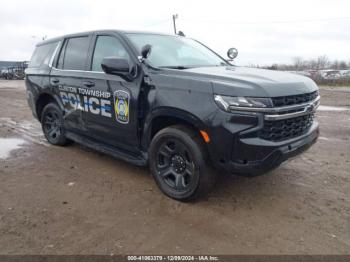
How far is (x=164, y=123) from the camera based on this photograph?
390 centimetres

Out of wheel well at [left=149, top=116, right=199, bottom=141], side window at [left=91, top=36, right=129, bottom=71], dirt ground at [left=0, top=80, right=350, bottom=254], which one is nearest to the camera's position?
dirt ground at [left=0, top=80, right=350, bottom=254]

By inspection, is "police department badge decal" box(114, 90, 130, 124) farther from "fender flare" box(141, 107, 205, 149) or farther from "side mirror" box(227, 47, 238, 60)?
"side mirror" box(227, 47, 238, 60)

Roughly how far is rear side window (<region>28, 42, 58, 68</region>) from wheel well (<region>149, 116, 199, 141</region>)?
9.54 feet

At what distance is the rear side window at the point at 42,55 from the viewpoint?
5.74 m

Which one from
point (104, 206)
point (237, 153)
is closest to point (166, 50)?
point (237, 153)

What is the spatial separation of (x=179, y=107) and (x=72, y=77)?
2.25 metres

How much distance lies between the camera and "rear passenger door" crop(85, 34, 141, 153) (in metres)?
3.99

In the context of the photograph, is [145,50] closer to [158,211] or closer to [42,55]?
[158,211]

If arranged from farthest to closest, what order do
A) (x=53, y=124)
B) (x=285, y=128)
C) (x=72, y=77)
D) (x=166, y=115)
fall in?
1. (x=53, y=124)
2. (x=72, y=77)
3. (x=166, y=115)
4. (x=285, y=128)

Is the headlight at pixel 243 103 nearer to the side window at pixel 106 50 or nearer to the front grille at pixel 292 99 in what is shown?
the front grille at pixel 292 99

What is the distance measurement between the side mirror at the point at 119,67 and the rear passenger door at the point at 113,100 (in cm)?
11

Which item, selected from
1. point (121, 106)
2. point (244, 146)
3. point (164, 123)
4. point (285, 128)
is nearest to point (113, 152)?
point (121, 106)

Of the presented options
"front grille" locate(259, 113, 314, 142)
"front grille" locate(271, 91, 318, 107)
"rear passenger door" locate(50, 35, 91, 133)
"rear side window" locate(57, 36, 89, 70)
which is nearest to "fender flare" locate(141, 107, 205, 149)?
"front grille" locate(259, 113, 314, 142)

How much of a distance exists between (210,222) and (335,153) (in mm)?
3373
